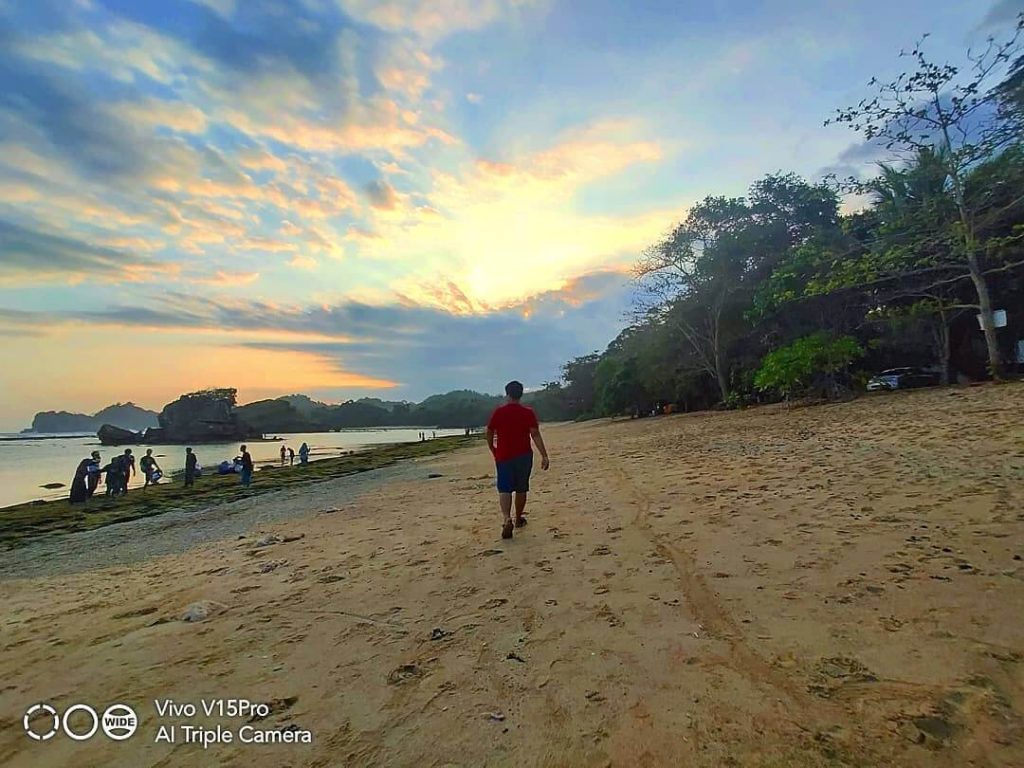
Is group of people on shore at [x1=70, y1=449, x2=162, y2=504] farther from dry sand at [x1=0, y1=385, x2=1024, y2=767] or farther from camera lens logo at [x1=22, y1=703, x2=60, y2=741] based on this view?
camera lens logo at [x1=22, y1=703, x2=60, y2=741]

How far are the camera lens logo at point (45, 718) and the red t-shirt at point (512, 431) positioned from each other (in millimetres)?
4489

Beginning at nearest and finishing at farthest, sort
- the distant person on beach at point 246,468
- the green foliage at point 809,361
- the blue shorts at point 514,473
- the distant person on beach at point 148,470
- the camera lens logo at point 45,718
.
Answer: the camera lens logo at point 45,718 → the blue shorts at point 514,473 → the green foliage at point 809,361 → the distant person on beach at point 246,468 → the distant person on beach at point 148,470

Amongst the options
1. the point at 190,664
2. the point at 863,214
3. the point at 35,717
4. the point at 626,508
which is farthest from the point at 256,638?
the point at 863,214

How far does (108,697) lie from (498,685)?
2596 millimetres

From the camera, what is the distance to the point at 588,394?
230 ft

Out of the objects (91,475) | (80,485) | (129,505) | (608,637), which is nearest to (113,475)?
(91,475)

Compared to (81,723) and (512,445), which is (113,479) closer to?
(512,445)

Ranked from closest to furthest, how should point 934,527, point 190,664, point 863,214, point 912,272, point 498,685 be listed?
point 498,685 < point 190,664 < point 934,527 < point 912,272 < point 863,214

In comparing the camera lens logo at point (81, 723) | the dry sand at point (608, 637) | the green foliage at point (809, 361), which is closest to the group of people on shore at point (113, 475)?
the dry sand at point (608, 637)

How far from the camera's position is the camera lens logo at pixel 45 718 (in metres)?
3.08

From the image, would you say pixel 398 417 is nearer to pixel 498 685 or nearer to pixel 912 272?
pixel 912 272

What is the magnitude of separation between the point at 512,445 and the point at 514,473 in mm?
357

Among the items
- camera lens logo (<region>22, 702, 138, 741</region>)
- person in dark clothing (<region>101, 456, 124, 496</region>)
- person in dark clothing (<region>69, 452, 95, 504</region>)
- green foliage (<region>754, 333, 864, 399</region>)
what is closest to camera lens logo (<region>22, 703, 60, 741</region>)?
camera lens logo (<region>22, 702, 138, 741</region>)

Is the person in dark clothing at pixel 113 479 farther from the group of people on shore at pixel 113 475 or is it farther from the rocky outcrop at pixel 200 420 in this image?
the rocky outcrop at pixel 200 420
